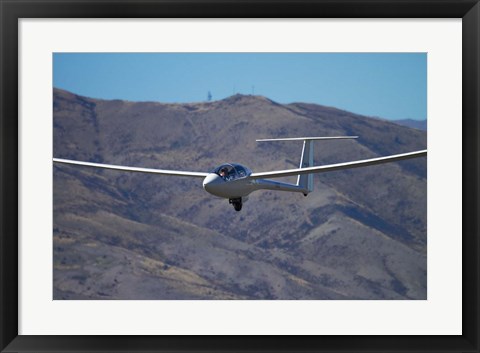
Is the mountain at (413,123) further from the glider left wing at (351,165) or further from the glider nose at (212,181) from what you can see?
the glider left wing at (351,165)

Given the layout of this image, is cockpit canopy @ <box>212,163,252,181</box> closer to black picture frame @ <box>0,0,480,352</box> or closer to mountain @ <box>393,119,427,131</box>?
black picture frame @ <box>0,0,480,352</box>

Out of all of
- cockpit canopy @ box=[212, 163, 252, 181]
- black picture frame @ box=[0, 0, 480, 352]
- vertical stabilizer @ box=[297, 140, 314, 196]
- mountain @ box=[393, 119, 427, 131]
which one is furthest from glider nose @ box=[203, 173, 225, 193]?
mountain @ box=[393, 119, 427, 131]

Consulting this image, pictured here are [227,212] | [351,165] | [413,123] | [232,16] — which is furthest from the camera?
[413,123]

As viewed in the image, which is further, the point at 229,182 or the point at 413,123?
the point at 413,123

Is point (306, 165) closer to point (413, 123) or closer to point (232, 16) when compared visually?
point (232, 16)

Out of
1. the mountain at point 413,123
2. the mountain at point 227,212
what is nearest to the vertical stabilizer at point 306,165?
the mountain at point 227,212

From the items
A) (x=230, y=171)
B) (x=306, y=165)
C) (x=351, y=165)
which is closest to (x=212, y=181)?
(x=230, y=171)

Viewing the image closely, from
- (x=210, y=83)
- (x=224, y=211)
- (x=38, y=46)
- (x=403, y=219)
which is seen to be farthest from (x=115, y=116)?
(x=38, y=46)
